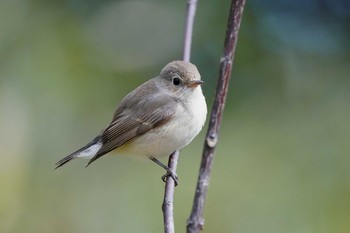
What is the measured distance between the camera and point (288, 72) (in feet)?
10.5

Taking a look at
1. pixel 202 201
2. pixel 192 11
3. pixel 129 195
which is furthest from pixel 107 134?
pixel 202 201

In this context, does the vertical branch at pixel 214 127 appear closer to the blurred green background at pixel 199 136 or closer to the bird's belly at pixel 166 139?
the bird's belly at pixel 166 139

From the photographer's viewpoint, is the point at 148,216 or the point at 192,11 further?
the point at 148,216

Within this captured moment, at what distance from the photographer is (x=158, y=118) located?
2.44 metres

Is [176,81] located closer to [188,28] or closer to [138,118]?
[138,118]

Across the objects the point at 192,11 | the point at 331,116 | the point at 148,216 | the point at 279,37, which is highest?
the point at 192,11

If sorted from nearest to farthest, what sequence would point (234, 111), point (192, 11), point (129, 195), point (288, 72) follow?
1. point (192, 11)
2. point (129, 195)
3. point (234, 111)
4. point (288, 72)

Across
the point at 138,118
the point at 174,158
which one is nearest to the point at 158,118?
the point at 138,118

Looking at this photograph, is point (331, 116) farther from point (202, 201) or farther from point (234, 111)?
point (202, 201)

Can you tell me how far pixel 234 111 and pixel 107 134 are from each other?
2.20ft

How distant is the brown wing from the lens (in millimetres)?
2430

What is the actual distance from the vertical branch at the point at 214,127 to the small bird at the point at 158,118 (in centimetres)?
110

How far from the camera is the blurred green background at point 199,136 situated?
103 inches

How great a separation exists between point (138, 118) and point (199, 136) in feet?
1.93
